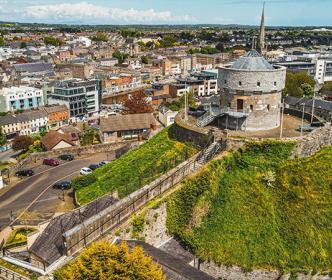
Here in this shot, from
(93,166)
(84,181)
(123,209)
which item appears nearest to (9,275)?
(123,209)

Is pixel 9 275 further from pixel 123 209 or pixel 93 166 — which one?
pixel 93 166

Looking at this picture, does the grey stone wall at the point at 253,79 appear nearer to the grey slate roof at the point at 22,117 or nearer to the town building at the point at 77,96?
the grey slate roof at the point at 22,117

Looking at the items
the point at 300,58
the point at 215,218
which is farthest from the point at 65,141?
the point at 300,58

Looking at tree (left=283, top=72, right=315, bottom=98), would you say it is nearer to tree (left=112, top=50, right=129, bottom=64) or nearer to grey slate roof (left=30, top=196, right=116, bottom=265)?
grey slate roof (left=30, top=196, right=116, bottom=265)

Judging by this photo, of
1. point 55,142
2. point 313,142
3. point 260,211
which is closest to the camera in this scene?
point 260,211

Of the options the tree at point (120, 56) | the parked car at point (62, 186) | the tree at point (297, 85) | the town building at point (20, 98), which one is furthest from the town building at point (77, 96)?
the tree at point (120, 56)
